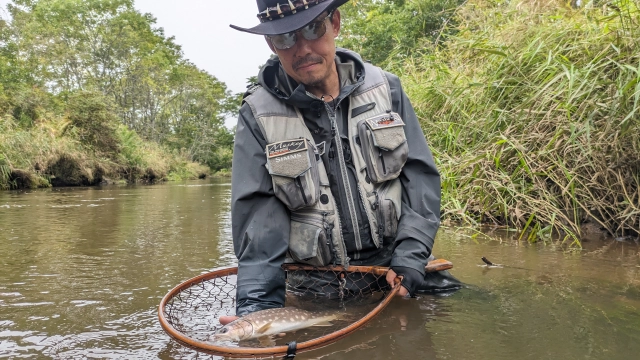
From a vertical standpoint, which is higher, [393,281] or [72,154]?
[72,154]

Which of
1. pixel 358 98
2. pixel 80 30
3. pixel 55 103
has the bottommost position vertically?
pixel 358 98

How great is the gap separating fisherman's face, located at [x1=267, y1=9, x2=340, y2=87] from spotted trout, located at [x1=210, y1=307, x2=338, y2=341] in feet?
3.84

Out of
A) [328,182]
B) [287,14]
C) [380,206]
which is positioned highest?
[287,14]

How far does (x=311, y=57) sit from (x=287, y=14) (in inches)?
9.3

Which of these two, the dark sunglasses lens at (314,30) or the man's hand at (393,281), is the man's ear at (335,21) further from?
the man's hand at (393,281)

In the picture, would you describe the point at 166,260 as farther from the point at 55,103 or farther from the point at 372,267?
the point at 55,103

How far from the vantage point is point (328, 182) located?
2635mm

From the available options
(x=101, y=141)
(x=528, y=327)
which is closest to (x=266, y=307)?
(x=528, y=327)

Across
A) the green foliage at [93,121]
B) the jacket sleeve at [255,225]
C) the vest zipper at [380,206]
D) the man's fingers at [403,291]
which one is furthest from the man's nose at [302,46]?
the green foliage at [93,121]

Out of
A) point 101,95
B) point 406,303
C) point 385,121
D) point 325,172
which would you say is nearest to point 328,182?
point 325,172

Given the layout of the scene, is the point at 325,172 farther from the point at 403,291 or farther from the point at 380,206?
the point at 403,291

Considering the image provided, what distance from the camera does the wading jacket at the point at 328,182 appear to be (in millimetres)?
2500

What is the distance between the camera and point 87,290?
2.99 meters

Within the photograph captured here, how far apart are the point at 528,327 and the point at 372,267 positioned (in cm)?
76
